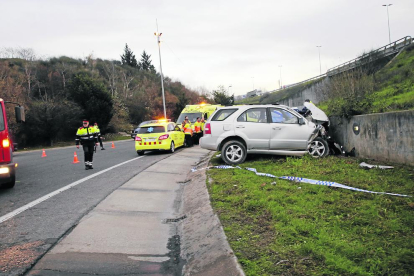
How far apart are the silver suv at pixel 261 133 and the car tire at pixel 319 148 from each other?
42 millimetres

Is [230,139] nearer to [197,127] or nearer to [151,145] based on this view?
[151,145]

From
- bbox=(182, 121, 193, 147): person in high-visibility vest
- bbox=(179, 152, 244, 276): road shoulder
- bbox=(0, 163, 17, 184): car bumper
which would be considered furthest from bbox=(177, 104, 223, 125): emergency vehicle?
bbox=(179, 152, 244, 276): road shoulder

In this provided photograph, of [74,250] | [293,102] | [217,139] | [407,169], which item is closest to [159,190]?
[217,139]

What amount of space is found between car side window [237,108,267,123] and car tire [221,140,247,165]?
758 mm

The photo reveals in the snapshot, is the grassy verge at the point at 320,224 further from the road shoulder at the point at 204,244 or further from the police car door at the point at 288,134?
the police car door at the point at 288,134

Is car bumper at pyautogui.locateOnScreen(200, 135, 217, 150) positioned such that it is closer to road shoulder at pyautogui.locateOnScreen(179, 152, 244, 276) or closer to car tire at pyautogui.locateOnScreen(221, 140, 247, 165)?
car tire at pyautogui.locateOnScreen(221, 140, 247, 165)

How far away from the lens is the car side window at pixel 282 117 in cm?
1008

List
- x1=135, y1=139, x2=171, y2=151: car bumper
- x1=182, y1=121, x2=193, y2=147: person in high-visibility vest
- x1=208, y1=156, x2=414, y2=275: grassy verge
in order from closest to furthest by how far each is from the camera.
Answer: x1=208, y1=156, x2=414, y2=275: grassy verge → x1=135, y1=139, x2=171, y2=151: car bumper → x1=182, y1=121, x2=193, y2=147: person in high-visibility vest

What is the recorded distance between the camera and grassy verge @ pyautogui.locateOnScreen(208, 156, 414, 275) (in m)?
3.30

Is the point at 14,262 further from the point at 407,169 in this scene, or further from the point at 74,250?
the point at 407,169

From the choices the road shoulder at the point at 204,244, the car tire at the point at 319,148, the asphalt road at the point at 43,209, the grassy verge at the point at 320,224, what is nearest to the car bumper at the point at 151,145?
the asphalt road at the point at 43,209

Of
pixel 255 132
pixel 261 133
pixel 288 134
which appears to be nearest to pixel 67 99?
pixel 255 132

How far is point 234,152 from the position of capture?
10109 millimetres

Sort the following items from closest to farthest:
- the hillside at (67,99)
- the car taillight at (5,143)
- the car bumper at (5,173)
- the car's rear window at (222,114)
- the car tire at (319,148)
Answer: the car bumper at (5,173) < the car taillight at (5,143) < the car tire at (319,148) < the car's rear window at (222,114) < the hillside at (67,99)
